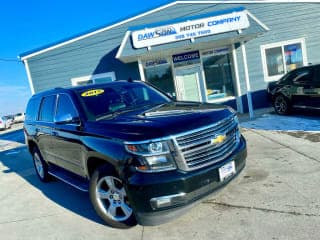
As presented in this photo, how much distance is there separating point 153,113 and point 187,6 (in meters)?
10.0

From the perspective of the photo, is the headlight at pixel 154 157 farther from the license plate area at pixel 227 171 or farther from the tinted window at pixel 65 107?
the tinted window at pixel 65 107

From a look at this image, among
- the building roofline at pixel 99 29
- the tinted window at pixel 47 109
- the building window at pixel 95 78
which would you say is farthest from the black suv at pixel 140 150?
the building roofline at pixel 99 29

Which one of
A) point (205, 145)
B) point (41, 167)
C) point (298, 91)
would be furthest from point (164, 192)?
point (298, 91)

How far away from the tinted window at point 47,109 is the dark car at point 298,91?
745 centimetres

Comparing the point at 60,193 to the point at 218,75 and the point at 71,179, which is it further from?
the point at 218,75

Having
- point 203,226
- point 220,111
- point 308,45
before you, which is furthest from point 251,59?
point 203,226

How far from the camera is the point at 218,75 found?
474 inches

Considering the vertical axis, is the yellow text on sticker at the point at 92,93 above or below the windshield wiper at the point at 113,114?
above

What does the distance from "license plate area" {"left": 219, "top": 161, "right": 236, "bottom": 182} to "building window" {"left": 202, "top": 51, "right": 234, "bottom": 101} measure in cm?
900

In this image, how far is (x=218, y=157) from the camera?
3.20 m

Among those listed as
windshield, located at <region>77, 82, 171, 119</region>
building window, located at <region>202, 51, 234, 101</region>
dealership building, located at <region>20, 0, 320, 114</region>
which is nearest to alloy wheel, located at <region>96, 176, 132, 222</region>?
windshield, located at <region>77, 82, 171, 119</region>

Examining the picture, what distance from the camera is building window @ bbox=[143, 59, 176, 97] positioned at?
11984mm

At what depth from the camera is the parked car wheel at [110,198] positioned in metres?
3.34

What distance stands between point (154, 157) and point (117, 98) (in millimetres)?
1785
